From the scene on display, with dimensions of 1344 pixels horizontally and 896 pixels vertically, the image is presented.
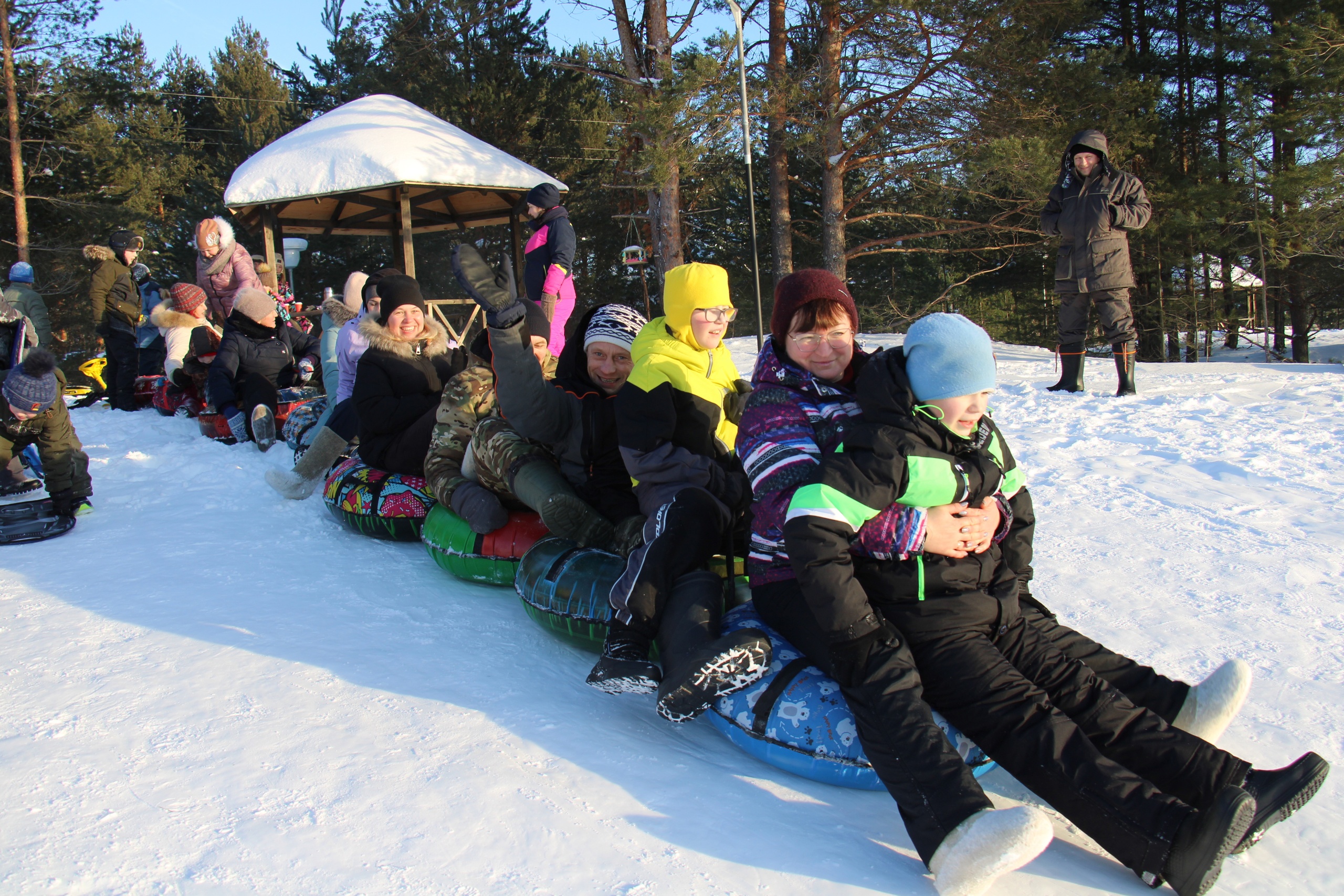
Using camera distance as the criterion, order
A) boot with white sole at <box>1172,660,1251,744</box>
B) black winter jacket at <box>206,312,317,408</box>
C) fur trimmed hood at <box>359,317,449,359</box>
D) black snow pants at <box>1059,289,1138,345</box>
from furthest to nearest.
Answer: black winter jacket at <box>206,312,317,408</box> → black snow pants at <box>1059,289,1138,345</box> → fur trimmed hood at <box>359,317,449,359</box> → boot with white sole at <box>1172,660,1251,744</box>

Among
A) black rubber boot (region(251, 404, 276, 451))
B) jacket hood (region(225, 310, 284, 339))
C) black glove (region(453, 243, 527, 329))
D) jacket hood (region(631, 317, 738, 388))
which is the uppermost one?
jacket hood (region(225, 310, 284, 339))

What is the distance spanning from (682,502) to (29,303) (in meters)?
9.59

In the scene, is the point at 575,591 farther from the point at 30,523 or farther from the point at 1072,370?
the point at 1072,370

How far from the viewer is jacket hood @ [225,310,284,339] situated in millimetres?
6672

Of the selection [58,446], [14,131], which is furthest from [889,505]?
[14,131]

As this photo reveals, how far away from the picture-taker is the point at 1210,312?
629 inches

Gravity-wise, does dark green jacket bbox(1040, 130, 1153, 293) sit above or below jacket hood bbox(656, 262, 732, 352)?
above

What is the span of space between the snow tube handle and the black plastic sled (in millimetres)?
3727

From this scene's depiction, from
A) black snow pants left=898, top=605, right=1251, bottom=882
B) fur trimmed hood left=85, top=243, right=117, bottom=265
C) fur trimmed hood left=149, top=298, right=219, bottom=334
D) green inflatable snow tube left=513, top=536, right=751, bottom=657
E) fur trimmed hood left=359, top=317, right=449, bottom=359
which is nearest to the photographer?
black snow pants left=898, top=605, right=1251, bottom=882

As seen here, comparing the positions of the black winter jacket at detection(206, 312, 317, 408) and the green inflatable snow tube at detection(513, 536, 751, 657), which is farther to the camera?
the black winter jacket at detection(206, 312, 317, 408)

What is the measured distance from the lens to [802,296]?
237 centimetres

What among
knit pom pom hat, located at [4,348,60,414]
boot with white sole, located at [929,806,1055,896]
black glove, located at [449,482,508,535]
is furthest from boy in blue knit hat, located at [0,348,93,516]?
boot with white sole, located at [929,806,1055,896]

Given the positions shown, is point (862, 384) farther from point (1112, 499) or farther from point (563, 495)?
point (1112, 499)

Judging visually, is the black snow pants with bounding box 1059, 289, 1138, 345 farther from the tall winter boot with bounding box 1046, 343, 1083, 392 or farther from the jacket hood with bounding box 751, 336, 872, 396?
the jacket hood with bounding box 751, 336, 872, 396
